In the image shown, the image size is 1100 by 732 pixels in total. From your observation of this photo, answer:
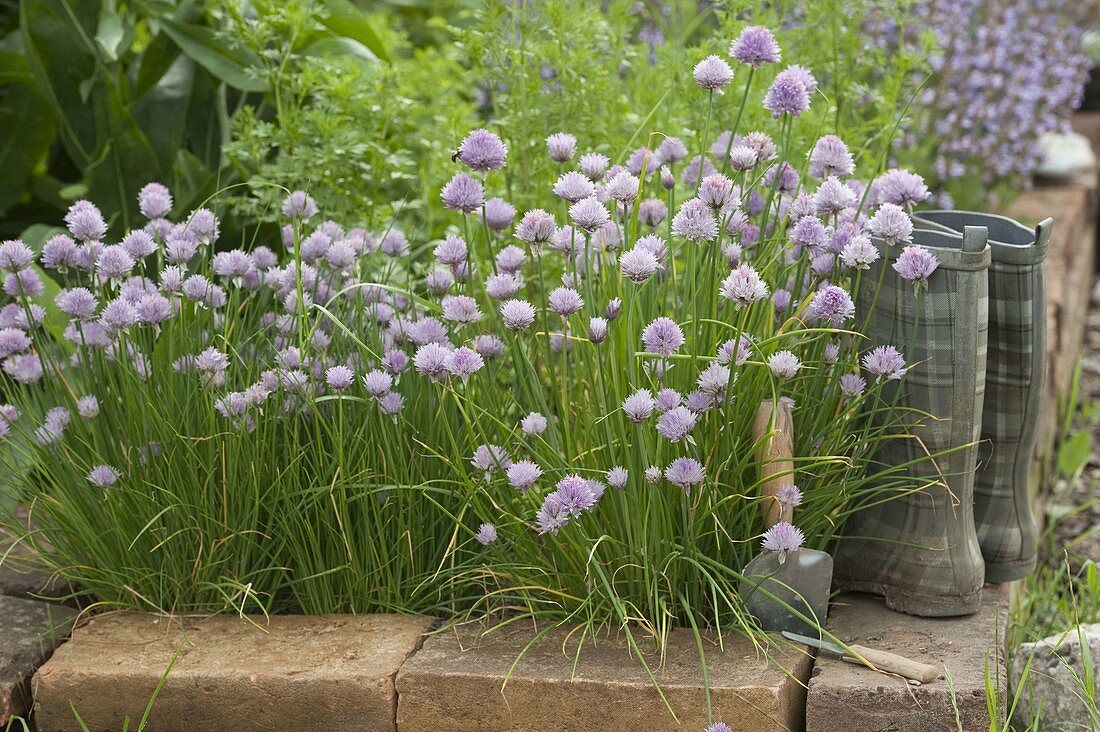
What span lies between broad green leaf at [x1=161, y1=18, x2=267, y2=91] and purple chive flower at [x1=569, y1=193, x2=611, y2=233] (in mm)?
1600

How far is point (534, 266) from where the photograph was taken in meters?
2.87

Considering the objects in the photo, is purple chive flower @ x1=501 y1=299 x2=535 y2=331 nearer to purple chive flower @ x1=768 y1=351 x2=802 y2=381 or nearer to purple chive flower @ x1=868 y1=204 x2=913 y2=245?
purple chive flower @ x1=768 y1=351 x2=802 y2=381

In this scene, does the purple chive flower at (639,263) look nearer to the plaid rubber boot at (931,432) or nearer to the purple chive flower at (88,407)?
the plaid rubber boot at (931,432)

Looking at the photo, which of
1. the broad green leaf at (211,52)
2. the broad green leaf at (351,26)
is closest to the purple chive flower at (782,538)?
the broad green leaf at (211,52)

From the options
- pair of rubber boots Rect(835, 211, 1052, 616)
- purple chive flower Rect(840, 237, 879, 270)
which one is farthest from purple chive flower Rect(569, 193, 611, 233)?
pair of rubber boots Rect(835, 211, 1052, 616)

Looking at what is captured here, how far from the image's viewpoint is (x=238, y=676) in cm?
205

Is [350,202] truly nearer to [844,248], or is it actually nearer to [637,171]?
[637,171]

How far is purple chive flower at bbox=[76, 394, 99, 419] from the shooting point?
2.18m

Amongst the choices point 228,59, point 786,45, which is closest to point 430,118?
point 228,59

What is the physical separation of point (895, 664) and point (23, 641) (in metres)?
1.56

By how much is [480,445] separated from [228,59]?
164 centimetres

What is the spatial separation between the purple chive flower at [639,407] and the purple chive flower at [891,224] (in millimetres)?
490

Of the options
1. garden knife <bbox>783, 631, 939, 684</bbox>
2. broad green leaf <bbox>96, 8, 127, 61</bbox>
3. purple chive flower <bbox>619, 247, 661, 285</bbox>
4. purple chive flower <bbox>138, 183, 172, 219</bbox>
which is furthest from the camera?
broad green leaf <bbox>96, 8, 127, 61</bbox>

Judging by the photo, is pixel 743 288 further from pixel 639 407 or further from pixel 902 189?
pixel 902 189
